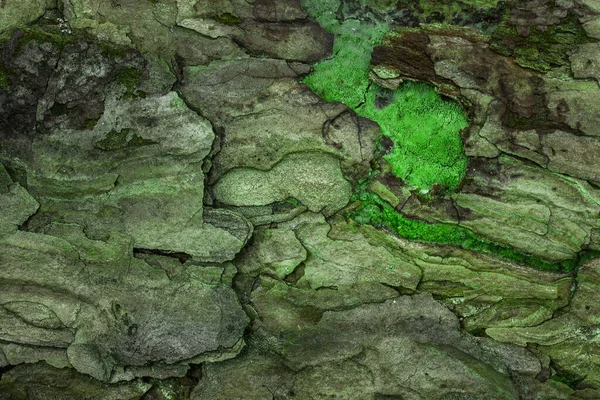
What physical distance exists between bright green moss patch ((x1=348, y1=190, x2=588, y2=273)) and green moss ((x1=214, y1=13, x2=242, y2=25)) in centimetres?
142

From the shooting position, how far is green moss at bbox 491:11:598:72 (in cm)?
378

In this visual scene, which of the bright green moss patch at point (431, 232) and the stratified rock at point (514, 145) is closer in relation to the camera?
the stratified rock at point (514, 145)

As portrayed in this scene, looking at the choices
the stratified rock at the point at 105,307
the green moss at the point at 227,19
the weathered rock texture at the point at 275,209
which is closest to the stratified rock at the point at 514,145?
the weathered rock texture at the point at 275,209

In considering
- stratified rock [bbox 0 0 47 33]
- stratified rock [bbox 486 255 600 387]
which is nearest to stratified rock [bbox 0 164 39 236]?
stratified rock [bbox 0 0 47 33]

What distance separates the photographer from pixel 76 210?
150 inches

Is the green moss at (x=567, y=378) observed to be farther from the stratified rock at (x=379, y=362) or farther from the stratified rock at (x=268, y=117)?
the stratified rock at (x=268, y=117)

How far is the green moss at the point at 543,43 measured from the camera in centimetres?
378

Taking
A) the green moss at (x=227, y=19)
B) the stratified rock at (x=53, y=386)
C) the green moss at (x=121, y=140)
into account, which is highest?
the green moss at (x=227, y=19)

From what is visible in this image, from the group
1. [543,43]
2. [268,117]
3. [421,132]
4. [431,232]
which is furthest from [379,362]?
[543,43]

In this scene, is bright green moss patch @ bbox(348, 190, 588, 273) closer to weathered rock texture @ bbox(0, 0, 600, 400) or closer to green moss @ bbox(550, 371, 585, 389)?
weathered rock texture @ bbox(0, 0, 600, 400)

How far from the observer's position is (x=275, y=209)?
13.1 feet

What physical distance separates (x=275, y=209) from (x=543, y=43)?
2.06 metres

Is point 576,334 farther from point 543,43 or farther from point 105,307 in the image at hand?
point 105,307

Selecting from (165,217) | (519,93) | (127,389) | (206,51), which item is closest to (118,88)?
(206,51)
